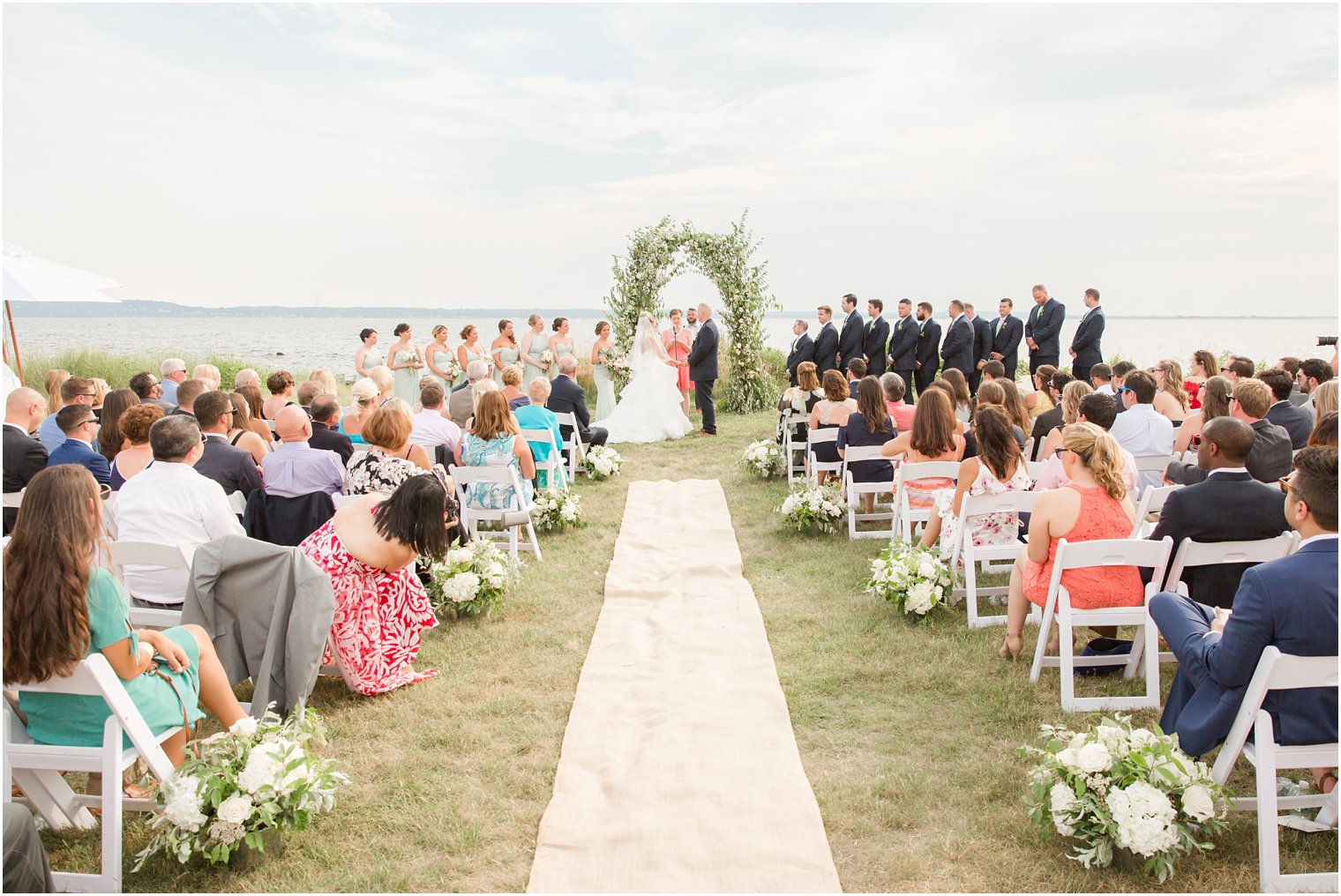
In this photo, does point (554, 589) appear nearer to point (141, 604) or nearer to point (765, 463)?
point (141, 604)

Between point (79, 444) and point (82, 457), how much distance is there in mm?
107

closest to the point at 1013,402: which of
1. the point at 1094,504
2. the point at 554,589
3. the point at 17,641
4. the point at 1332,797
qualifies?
the point at 1094,504

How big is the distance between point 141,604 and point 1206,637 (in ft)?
15.7

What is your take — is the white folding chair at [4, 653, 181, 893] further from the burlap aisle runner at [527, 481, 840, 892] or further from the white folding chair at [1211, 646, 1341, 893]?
the white folding chair at [1211, 646, 1341, 893]

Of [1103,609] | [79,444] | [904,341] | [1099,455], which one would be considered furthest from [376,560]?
[904,341]

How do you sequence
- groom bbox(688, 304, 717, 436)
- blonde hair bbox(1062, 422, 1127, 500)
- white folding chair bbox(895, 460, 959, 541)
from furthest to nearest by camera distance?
1. groom bbox(688, 304, 717, 436)
2. white folding chair bbox(895, 460, 959, 541)
3. blonde hair bbox(1062, 422, 1127, 500)

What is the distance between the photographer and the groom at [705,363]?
43.8 feet

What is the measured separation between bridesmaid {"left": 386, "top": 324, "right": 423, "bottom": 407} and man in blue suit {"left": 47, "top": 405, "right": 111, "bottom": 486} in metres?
6.69

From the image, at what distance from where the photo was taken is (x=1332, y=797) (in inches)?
122

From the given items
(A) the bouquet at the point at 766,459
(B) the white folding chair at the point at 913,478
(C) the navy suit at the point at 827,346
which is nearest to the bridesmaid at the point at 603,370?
(C) the navy suit at the point at 827,346

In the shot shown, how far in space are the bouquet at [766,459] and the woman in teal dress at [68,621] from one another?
7.62 metres

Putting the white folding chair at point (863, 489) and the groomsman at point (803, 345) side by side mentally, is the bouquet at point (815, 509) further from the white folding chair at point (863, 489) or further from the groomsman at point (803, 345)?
the groomsman at point (803, 345)

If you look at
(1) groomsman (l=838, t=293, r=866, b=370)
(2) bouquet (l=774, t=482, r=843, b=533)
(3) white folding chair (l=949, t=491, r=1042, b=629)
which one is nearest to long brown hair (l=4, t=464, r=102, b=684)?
(3) white folding chair (l=949, t=491, r=1042, b=629)

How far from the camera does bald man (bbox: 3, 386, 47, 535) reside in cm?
588
